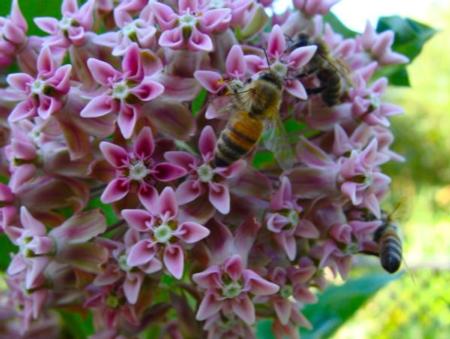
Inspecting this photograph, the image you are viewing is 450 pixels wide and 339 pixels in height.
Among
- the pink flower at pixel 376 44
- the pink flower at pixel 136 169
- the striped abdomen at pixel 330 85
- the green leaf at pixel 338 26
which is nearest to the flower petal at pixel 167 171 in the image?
the pink flower at pixel 136 169

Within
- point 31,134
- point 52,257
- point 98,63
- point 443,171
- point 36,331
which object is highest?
point 98,63

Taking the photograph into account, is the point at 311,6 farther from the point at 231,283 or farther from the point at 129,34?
the point at 231,283

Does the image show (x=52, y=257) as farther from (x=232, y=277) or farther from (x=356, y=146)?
(x=356, y=146)

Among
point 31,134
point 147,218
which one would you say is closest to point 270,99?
point 147,218

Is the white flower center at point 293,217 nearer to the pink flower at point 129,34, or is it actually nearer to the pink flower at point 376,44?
the pink flower at point 129,34

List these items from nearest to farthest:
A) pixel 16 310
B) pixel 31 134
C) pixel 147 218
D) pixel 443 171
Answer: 1. pixel 147 218
2. pixel 31 134
3. pixel 16 310
4. pixel 443 171

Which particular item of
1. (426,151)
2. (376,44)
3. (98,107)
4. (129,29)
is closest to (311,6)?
(376,44)
